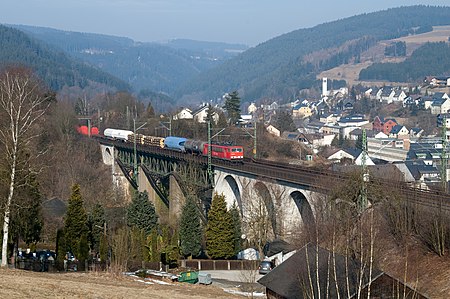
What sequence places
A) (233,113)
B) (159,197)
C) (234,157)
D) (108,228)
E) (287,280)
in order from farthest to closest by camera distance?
1. (233,113)
2. (159,197)
3. (234,157)
4. (108,228)
5. (287,280)

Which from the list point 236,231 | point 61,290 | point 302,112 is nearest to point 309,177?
point 236,231

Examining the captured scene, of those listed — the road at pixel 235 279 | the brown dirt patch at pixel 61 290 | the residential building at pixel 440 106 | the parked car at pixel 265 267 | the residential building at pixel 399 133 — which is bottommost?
the road at pixel 235 279

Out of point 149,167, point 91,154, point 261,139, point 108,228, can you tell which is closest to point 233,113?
point 261,139

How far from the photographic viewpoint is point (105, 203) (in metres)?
61.5

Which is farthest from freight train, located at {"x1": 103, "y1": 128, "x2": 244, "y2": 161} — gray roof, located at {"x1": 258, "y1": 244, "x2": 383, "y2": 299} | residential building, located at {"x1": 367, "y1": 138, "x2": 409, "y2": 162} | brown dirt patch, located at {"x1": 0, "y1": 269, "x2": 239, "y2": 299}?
gray roof, located at {"x1": 258, "y1": 244, "x2": 383, "y2": 299}

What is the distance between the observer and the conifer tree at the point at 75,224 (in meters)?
37.1

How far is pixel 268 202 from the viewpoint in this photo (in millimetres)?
50719

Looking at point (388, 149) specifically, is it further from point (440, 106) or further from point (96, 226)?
point (96, 226)

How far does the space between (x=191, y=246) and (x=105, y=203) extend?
62.3 ft

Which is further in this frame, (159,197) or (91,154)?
(91,154)

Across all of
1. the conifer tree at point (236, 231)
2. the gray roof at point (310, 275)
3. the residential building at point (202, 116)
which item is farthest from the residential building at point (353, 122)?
the gray roof at point (310, 275)

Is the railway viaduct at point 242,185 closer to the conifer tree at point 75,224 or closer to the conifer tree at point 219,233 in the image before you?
the conifer tree at point 219,233

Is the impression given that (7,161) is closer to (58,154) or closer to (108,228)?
(108,228)

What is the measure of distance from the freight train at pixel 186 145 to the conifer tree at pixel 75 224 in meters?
21.2
